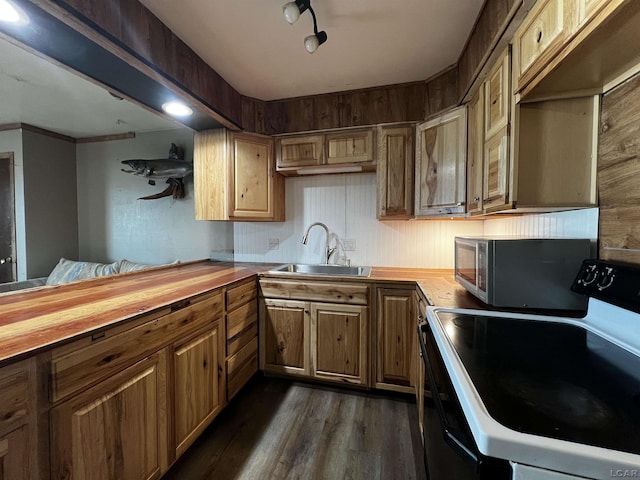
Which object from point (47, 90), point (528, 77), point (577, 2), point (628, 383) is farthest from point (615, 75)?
point (47, 90)

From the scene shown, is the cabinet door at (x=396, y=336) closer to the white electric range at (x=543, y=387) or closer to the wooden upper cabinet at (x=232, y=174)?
the white electric range at (x=543, y=387)

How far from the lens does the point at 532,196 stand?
112 centimetres

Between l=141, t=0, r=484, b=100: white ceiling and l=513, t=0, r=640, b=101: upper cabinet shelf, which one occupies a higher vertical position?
l=141, t=0, r=484, b=100: white ceiling

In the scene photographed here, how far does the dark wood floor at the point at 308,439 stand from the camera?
54.4 inches

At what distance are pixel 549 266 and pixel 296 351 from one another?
1.67 m

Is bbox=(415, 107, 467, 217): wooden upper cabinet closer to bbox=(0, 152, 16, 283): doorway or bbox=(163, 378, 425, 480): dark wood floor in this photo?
bbox=(163, 378, 425, 480): dark wood floor

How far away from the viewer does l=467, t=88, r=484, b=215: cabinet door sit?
148 centimetres

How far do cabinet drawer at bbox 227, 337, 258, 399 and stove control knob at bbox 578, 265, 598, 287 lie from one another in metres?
1.87

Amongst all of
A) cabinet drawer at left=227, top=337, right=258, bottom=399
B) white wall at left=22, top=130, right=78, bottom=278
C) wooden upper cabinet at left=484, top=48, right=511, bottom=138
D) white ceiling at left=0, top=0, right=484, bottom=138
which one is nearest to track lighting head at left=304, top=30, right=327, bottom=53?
white ceiling at left=0, top=0, right=484, bottom=138

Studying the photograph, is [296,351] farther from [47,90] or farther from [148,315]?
[47,90]

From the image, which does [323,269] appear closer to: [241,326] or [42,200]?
[241,326]

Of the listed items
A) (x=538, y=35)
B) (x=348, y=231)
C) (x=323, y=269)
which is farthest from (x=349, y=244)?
(x=538, y=35)

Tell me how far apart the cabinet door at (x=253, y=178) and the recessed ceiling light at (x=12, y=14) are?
126cm

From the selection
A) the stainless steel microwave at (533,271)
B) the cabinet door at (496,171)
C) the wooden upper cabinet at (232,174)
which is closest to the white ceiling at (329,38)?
the wooden upper cabinet at (232,174)
